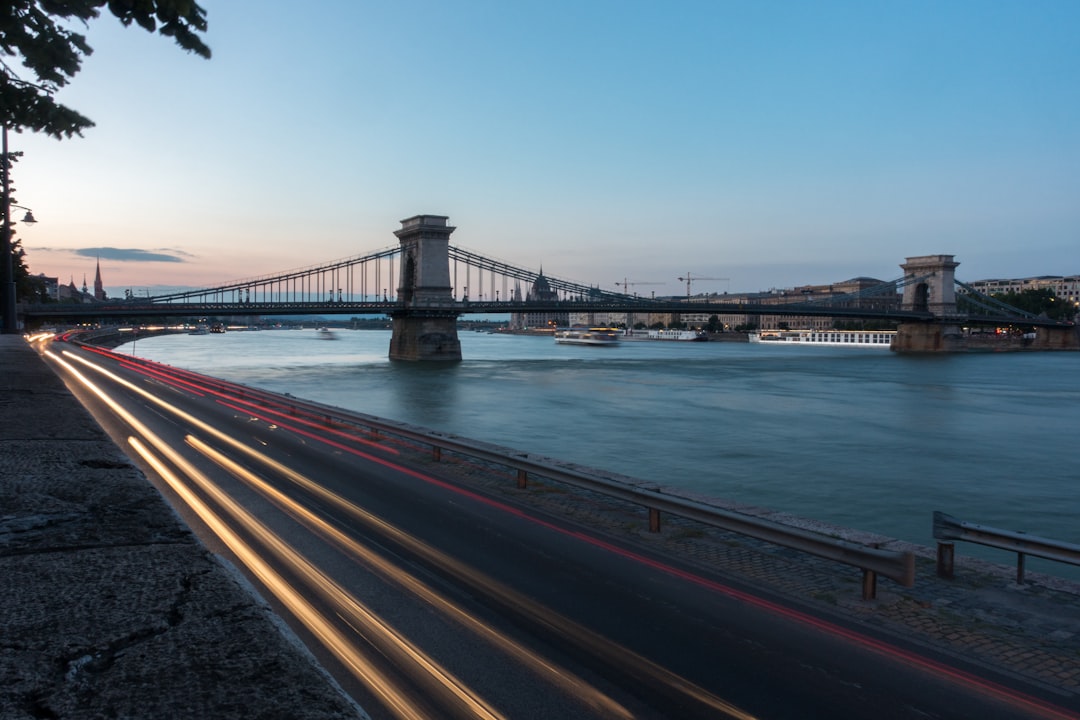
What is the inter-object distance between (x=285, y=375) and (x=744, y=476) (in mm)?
49253

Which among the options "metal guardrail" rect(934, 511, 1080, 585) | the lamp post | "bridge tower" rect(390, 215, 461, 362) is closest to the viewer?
"metal guardrail" rect(934, 511, 1080, 585)

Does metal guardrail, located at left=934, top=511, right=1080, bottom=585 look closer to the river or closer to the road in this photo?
the road

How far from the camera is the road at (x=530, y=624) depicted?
202 inches

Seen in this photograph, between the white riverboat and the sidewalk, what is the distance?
14331 centimetres

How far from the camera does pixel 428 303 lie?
77312 mm

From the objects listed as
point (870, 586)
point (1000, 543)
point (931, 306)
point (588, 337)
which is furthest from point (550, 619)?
point (588, 337)

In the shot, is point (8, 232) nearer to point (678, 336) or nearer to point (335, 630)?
Answer: point (335, 630)

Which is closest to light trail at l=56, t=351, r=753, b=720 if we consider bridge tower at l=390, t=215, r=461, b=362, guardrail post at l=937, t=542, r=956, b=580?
guardrail post at l=937, t=542, r=956, b=580

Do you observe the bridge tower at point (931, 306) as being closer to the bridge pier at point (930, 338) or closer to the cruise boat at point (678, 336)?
the bridge pier at point (930, 338)

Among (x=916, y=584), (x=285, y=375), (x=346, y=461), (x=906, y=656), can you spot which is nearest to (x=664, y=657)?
(x=906, y=656)

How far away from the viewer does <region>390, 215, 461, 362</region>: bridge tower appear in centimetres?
7725

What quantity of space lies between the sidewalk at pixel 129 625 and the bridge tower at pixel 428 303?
72507mm

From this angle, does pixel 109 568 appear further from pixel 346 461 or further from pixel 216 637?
pixel 346 461

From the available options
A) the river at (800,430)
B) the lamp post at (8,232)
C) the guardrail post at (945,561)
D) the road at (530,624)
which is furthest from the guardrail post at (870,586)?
the lamp post at (8,232)
